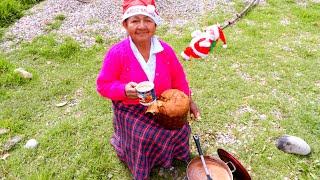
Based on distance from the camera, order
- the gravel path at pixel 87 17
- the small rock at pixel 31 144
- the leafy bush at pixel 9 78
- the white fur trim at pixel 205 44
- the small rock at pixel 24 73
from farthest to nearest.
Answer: the gravel path at pixel 87 17 < the small rock at pixel 24 73 < the leafy bush at pixel 9 78 < the small rock at pixel 31 144 < the white fur trim at pixel 205 44

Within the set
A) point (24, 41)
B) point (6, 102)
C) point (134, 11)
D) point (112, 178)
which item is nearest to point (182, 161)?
point (112, 178)

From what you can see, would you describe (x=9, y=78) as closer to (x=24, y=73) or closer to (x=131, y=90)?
(x=24, y=73)

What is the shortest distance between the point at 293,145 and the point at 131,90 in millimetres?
2131

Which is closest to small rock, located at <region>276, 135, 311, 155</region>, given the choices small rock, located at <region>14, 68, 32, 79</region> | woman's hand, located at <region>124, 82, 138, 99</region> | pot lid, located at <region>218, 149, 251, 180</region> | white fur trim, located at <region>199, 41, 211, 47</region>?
pot lid, located at <region>218, 149, 251, 180</region>

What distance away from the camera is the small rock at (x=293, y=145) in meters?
3.35

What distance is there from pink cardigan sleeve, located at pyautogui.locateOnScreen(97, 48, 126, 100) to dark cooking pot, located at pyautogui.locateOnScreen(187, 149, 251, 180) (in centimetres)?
107

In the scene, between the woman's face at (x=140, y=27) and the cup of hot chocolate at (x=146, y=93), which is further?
the woman's face at (x=140, y=27)

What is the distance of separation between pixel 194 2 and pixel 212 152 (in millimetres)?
5553

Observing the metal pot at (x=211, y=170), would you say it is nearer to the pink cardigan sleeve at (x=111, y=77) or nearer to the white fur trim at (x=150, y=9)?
the pink cardigan sleeve at (x=111, y=77)

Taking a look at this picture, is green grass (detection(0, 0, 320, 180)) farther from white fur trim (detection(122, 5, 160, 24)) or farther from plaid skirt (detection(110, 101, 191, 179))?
white fur trim (detection(122, 5, 160, 24))

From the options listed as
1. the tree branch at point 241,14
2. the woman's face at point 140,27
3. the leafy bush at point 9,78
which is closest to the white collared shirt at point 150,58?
the woman's face at point 140,27

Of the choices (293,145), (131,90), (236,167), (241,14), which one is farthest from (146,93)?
(241,14)

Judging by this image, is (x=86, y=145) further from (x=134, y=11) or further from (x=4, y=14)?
(x=4, y=14)

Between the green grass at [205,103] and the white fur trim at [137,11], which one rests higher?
the white fur trim at [137,11]
